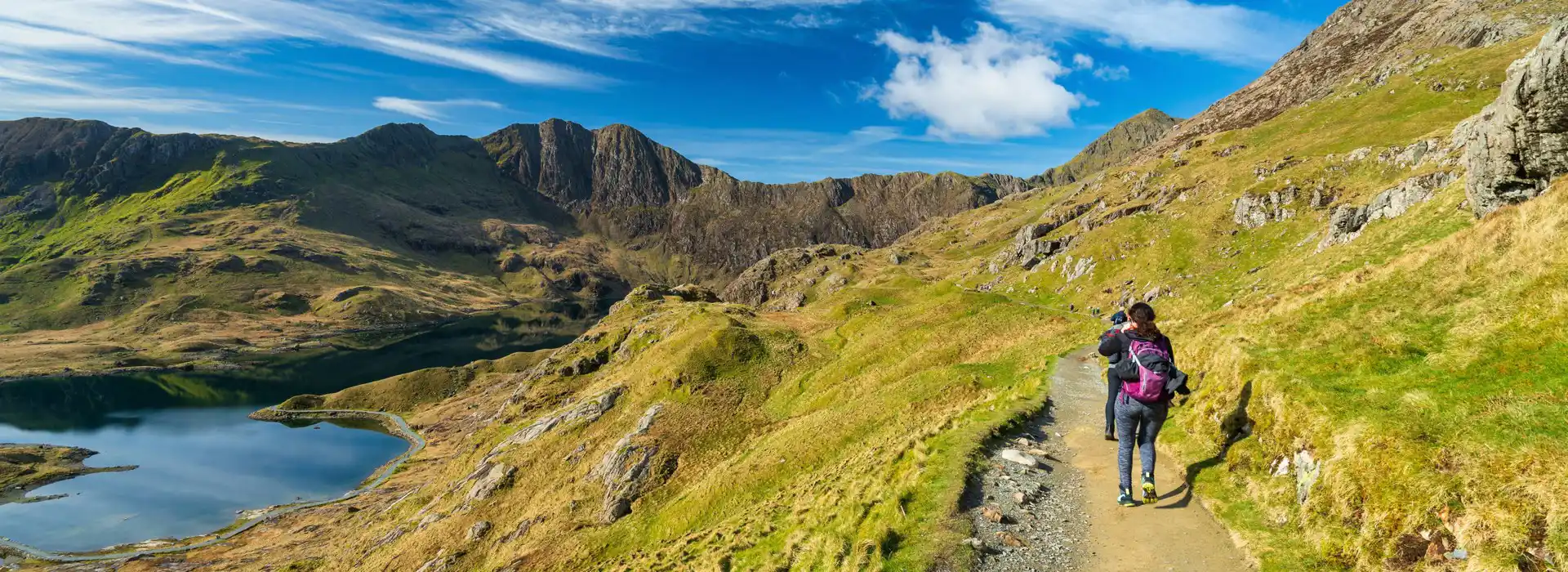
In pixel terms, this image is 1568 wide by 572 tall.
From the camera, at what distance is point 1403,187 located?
158 ft

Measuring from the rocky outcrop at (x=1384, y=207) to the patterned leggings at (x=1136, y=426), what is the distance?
155 feet

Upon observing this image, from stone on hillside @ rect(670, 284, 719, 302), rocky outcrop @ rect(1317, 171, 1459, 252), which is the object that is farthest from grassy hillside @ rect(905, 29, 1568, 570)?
stone on hillside @ rect(670, 284, 719, 302)

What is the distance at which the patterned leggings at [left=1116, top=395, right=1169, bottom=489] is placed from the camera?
44.1ft

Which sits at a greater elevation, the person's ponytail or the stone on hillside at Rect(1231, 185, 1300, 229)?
the stone on hillside at Rect(1231, 185, 1300, 229)

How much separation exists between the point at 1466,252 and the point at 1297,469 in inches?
476

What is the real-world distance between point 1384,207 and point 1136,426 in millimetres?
56237

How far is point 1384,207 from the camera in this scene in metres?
50.2

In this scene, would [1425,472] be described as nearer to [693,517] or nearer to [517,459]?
[693,517]

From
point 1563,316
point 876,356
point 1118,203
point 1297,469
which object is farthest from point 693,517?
point 1118,203

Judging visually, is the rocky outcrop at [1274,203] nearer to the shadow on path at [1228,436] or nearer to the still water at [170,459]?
the shadow on path at [1228,436]

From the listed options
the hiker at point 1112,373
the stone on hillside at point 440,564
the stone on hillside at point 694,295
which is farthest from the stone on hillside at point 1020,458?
the stone on hillside at point 694,295

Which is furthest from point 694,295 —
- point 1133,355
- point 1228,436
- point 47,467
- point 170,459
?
point 1133,355

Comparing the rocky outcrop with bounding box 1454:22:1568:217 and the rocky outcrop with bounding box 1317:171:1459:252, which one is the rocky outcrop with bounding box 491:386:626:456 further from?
the rocky outcrop with bounding box 1317:171:1459:252

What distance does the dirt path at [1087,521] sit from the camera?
12062mm
